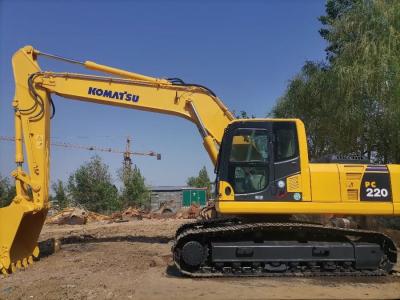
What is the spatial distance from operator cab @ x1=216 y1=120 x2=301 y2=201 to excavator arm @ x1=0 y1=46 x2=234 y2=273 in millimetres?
1882

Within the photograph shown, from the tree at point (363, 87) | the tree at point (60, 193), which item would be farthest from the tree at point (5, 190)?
the tree at point (363, 87)

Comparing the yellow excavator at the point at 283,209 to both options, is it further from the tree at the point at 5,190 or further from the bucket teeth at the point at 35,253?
the tree at the point at 5,190

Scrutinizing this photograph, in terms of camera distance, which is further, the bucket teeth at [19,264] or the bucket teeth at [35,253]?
the bucket teeth at [35,253]

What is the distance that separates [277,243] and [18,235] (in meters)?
5.67

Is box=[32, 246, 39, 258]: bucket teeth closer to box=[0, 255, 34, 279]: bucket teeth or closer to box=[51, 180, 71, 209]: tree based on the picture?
box=[0, 255, 34, 279]: bucket teeth

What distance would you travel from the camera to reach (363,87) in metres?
13.5

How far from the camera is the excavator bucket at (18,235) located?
999 centimetres

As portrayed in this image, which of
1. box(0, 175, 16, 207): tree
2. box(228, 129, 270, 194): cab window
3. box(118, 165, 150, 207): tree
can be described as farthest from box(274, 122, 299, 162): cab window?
box(118, 165, 150, 207): tree

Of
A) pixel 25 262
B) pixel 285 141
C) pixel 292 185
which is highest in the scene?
pixel 285 141

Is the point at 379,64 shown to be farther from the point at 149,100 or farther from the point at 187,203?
the point at 187,203

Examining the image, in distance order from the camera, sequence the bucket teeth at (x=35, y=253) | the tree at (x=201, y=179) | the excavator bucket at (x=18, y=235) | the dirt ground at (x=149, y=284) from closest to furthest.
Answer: the dirt ground at (x=149, y=284) → the excavator bucket at (x=18, y=235) → the bucket teeth at (x=35, y=253) → the tree at (x=201, y=179)

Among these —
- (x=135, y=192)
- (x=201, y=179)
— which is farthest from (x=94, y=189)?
(x=201, y=179)

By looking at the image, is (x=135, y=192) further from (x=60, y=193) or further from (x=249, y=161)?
(x=249, y=161)

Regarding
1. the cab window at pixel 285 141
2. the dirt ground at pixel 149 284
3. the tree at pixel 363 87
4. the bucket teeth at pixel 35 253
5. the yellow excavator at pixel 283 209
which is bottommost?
the dirt ground at pixel 149 284
